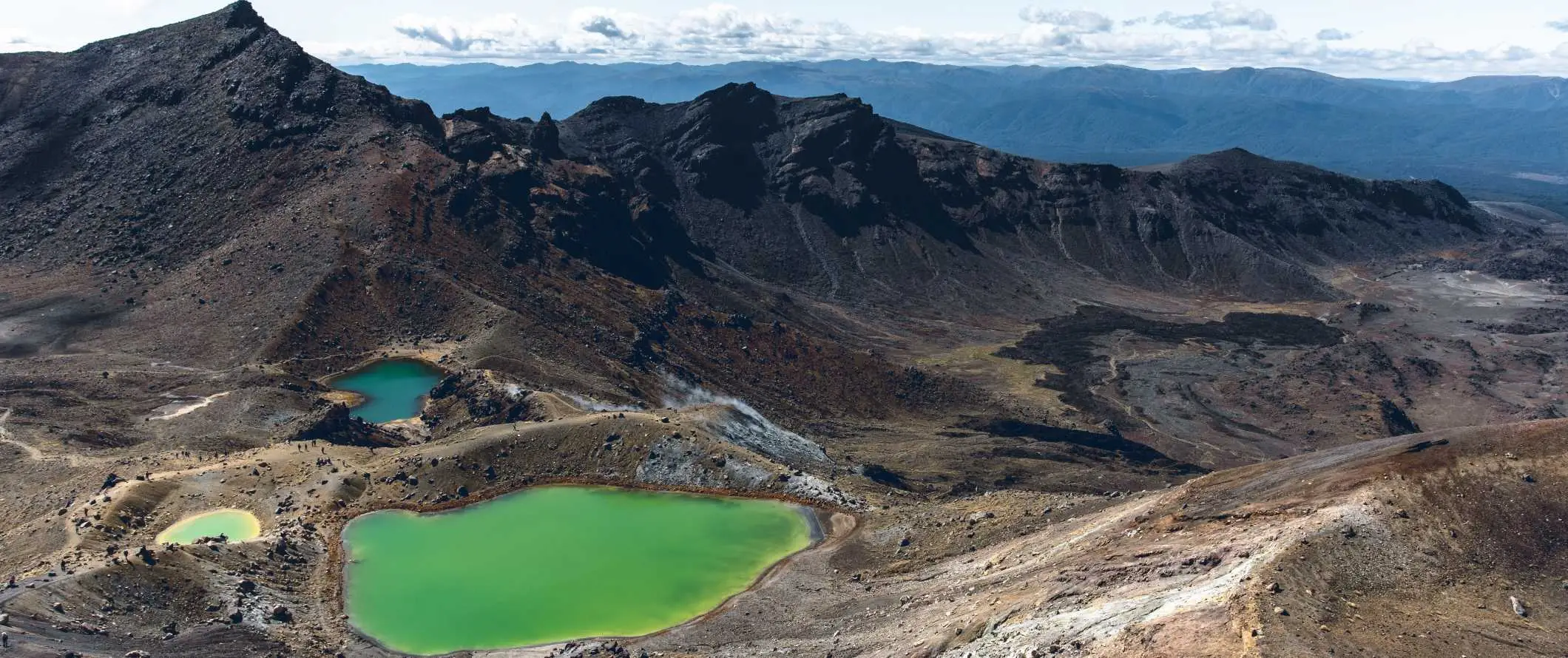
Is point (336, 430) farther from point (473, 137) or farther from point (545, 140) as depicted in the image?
point (545, 140)

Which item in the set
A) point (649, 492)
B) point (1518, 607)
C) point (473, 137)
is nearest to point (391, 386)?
point (649, 492)

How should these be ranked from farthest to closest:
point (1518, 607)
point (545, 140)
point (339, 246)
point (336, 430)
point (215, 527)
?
point (545, 140) < point (339, 246) < point (336, 430) < point (215, 527) < point (1518, 607)

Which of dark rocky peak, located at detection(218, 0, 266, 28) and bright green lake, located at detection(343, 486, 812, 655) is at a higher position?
dark rocky peak, located at detection(218, 0, 266, 28)

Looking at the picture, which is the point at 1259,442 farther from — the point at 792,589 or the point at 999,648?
the point at 999,648

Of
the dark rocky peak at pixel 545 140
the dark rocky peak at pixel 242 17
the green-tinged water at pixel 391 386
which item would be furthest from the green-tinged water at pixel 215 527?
the dark rocky peak at pixel 242 17

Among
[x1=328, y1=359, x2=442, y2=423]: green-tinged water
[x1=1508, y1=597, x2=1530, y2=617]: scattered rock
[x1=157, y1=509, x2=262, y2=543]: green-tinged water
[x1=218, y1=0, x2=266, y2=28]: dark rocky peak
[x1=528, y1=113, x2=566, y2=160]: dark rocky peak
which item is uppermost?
[x1=218, y1=0, x2=266, y2=28]: dark rocky peak

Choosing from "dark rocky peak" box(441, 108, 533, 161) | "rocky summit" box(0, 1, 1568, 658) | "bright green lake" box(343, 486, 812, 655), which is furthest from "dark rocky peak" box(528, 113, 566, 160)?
"bright green lake" box(343, 486, 812, 655)

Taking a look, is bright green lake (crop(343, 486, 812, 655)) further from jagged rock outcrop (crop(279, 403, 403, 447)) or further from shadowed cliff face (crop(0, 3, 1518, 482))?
shadowed cliff face (crop(0, 3, 1518, 482))
